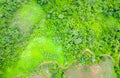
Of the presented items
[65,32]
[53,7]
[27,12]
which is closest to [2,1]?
[27,12]

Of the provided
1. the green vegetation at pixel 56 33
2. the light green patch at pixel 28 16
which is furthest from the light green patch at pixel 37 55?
the light green patch at pixel 28 16

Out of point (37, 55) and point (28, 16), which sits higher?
point (28, 16)

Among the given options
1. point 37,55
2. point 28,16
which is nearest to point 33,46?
point 37,55

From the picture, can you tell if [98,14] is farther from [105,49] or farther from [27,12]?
[27,12]

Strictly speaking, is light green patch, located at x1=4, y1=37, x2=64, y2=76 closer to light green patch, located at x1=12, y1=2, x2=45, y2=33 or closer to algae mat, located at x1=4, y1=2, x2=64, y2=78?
algae mat, located at x1=4, y1=2, x2=64, y2=78

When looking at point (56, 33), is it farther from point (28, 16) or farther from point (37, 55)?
point (28, 16)

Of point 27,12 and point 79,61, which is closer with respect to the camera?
point 79,61

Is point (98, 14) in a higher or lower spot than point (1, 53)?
higher

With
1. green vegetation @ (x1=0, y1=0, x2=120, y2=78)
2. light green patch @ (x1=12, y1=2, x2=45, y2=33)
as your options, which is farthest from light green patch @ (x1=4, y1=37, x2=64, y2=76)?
light green patch @ (x1=12, y1=2, x2=45, y2=33)
